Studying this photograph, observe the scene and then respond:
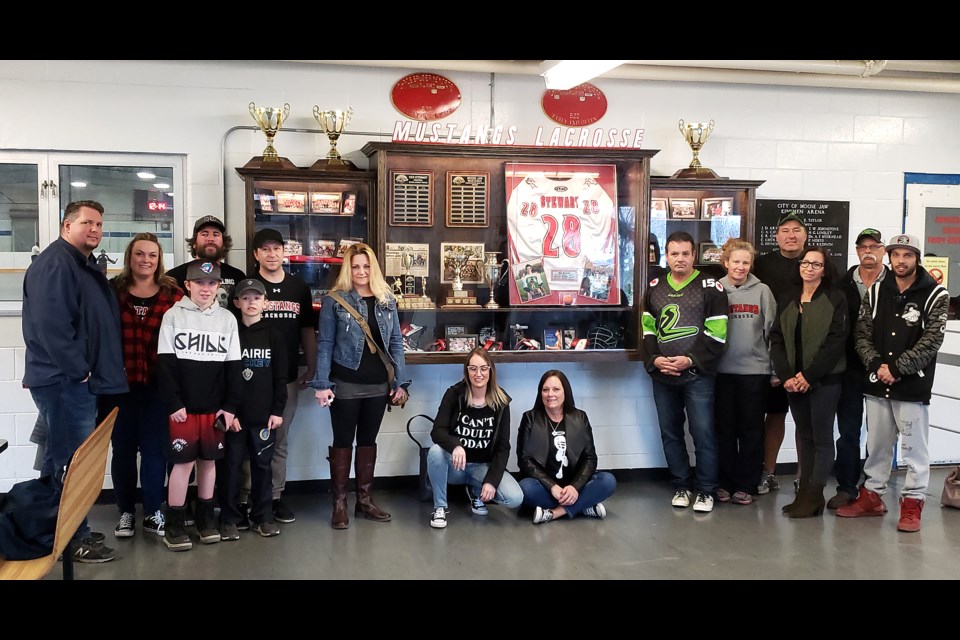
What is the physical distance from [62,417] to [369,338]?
163 centimetres

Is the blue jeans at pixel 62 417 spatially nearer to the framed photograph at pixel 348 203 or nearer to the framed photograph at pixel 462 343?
the framed photograph at pixel 348 203

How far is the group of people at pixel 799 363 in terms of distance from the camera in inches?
190

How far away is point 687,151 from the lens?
19.6 feet

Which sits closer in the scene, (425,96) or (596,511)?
(596,511)

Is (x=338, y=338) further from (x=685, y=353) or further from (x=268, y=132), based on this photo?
(x=685, y=353)

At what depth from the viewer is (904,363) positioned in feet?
15.6

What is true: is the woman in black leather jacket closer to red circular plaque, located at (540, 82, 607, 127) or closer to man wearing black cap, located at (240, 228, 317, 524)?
man wearing black cap, located at (240, 228, 317, 524)

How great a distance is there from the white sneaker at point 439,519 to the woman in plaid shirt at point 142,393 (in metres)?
1.52

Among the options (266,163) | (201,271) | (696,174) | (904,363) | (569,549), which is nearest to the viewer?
(201,271)

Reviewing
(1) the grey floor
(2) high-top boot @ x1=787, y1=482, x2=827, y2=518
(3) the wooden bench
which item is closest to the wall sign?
(2) high-top boot @ x1=787, y1=482, x2=827, y2=518

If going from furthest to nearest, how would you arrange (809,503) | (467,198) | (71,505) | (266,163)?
(467,198) < (266,163) < (809,503) < (71,505)

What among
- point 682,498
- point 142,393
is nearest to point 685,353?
point 682,498

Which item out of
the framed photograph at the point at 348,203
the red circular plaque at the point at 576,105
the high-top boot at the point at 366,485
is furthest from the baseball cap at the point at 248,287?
the red circular plaque at the point at 576,105
